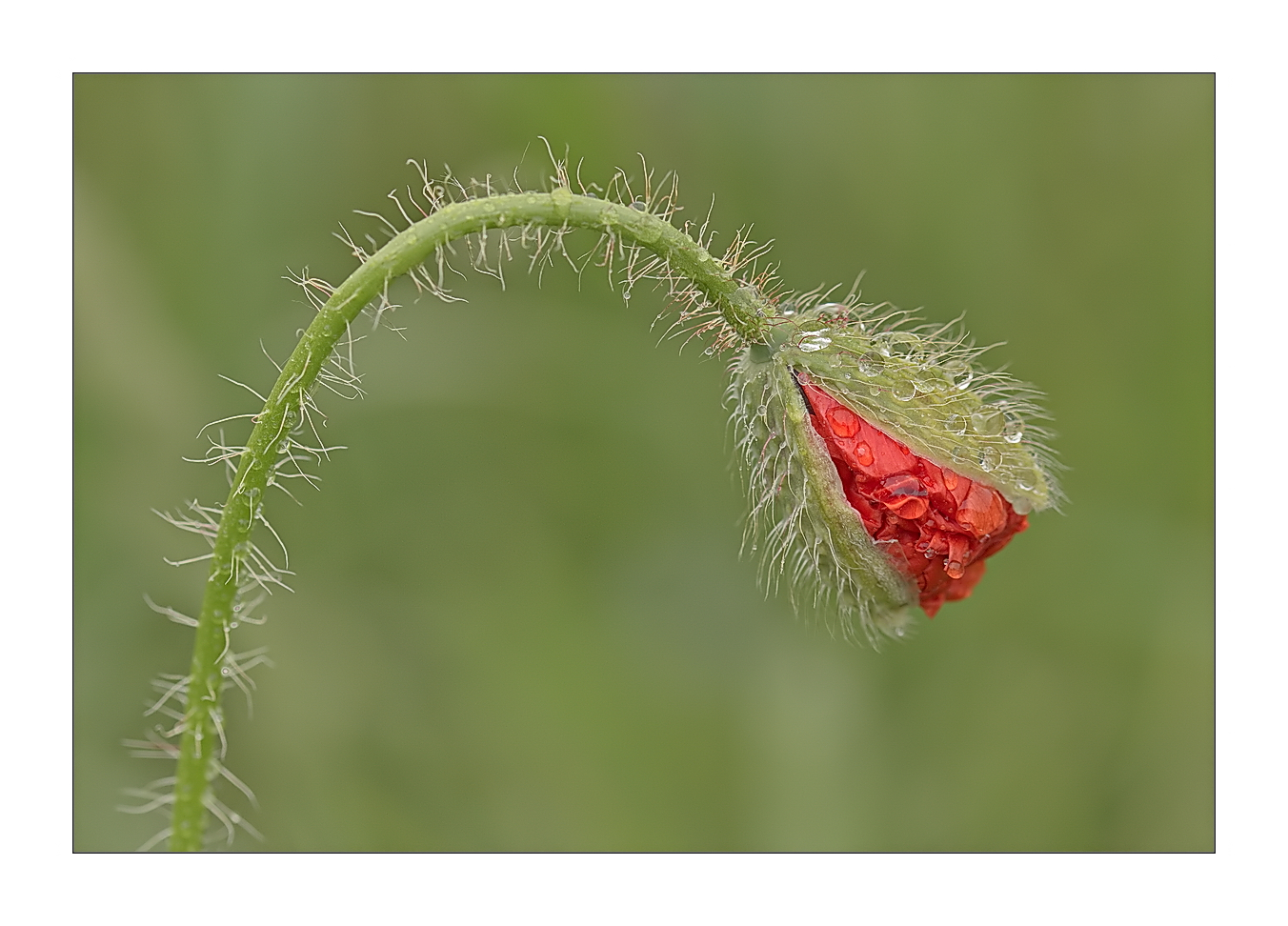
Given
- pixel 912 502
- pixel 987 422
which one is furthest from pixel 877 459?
pixel 987 422

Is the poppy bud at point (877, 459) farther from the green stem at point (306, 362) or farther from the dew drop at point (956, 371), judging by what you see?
the green stem at point (306, 362)

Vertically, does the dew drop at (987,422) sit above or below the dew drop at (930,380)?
below

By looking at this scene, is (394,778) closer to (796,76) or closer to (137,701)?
(137,701)

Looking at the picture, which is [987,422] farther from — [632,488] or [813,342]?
[632,488]

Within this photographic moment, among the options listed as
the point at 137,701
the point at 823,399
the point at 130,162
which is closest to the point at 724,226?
the point at 823,399

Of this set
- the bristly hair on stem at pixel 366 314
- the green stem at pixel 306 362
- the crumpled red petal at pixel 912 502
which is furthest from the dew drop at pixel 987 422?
the green stem at pixel 306 362

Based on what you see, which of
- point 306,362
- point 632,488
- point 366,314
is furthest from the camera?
point 632,488
